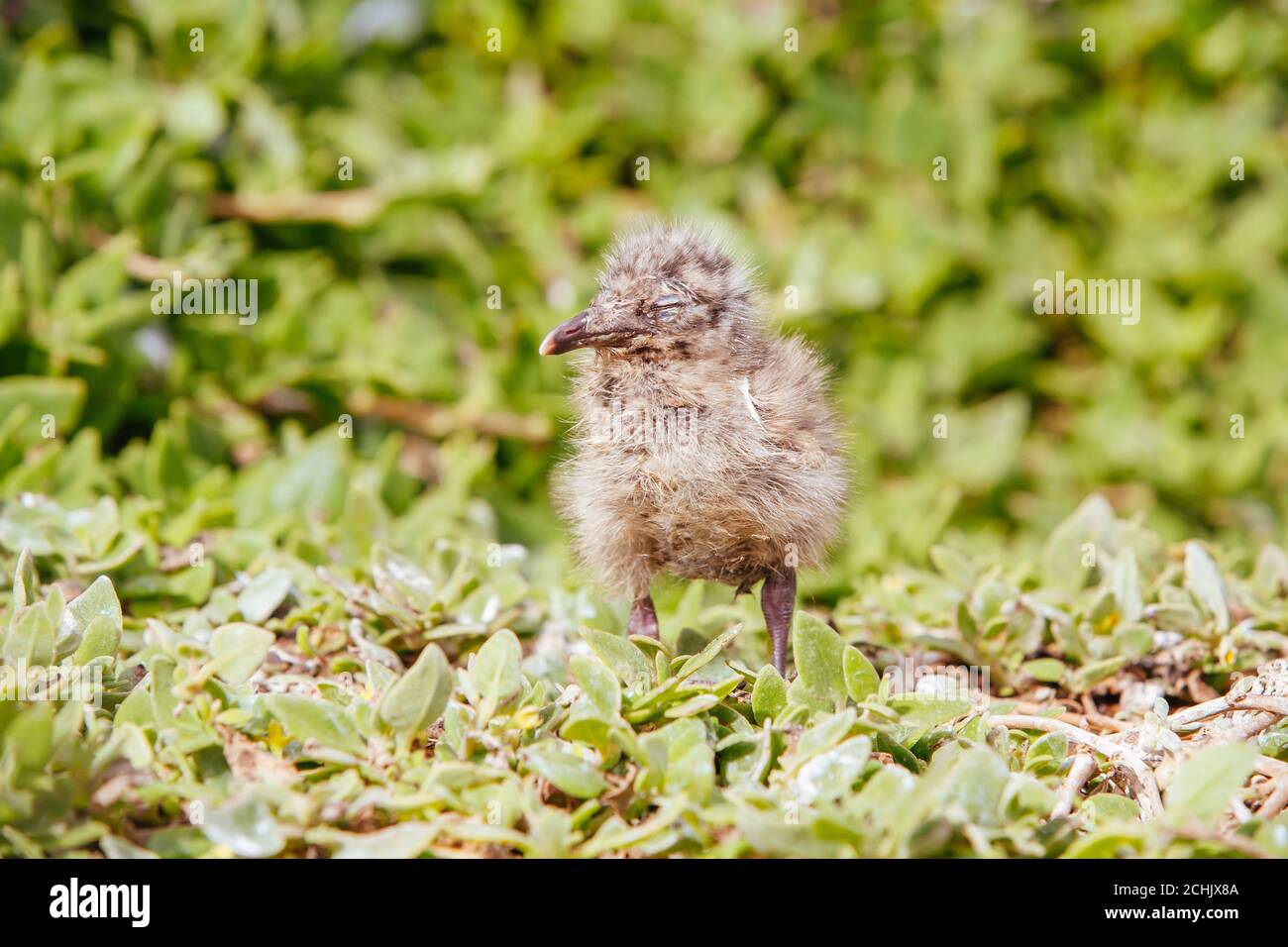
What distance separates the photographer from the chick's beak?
2324 millimetres

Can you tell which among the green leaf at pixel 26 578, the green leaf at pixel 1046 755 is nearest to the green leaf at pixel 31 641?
the green leaf at pixel 26 578

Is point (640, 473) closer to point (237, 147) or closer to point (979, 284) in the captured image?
point (237, 147)

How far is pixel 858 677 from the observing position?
2088mm

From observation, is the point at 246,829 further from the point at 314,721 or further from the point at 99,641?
the point at 99,641

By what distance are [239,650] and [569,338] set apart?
0.78 meters

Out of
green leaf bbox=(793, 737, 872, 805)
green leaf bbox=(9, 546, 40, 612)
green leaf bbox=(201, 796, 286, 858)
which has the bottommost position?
green leaf bbox=(201, 796, 286, 858)

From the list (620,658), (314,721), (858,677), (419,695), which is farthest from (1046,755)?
(314,721)

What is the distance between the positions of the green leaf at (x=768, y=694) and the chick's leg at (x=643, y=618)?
342 mm

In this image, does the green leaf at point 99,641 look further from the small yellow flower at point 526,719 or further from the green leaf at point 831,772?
the green leaf at point 831,772

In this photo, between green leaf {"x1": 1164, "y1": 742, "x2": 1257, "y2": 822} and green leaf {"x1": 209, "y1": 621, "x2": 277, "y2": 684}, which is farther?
green leaf {"x1": 209, "y1": 621, "x2": 277, "y2": 684}

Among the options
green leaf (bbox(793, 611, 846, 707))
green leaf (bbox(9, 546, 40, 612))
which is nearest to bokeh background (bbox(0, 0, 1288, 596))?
green leaf (bbox(9, 546, 40, 612))

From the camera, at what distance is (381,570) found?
259 centimetres

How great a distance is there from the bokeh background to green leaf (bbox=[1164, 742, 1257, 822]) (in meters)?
1.57

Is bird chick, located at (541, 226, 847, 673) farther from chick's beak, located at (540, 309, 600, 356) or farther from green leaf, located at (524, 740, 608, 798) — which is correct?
green leaf, located at (524, 740, 608, 798)
